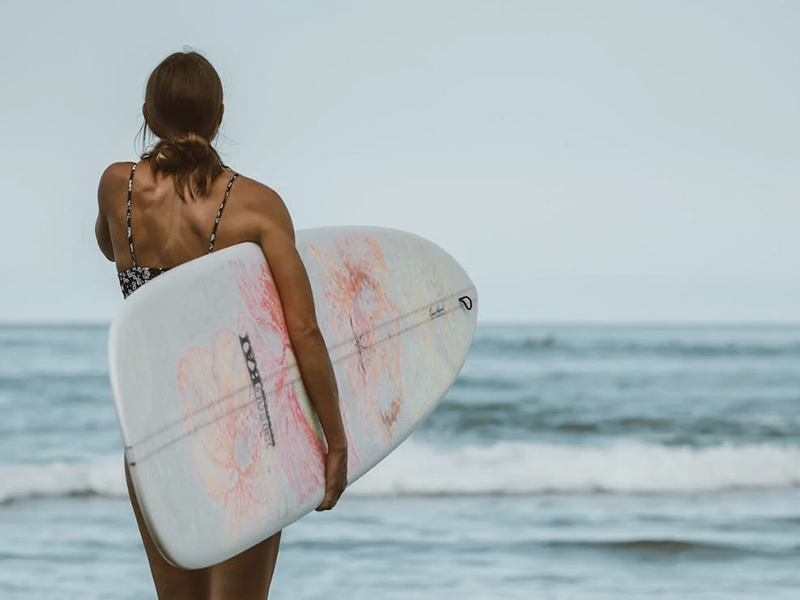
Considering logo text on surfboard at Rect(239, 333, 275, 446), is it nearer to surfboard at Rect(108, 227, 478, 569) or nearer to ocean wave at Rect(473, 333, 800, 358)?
surfboard at Rect(108, 227, 478, 569)

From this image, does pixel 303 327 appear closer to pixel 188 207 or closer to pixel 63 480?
pixel 188 207

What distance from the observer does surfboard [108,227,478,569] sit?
1.64m

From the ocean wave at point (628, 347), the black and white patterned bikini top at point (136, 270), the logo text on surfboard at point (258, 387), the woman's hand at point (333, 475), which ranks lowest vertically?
the ocean wave at point (628, 347)

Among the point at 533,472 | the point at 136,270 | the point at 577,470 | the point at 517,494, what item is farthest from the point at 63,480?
the point at 136,270

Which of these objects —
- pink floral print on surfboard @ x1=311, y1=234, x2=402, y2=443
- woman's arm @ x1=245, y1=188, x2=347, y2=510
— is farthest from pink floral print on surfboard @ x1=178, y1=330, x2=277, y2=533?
pink floral print on surfboard @ x1=311, y1=234, x2=402, y2=443

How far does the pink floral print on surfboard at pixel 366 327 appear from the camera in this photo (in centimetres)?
222

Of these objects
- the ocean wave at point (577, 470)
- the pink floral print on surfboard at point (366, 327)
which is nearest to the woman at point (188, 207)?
the pink floral print on surfboard at point (366, 327)

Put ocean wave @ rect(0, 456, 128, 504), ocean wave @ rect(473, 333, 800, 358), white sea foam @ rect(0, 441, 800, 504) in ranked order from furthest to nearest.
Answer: ocean wave @ rect(473, 333, 800, 358), white sea foam @ rect(0, 441, 800, 504), ocean wave @ rect(0, 456, 128, 504)

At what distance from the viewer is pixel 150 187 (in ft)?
5.49

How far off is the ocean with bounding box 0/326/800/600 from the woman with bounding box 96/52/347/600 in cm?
230

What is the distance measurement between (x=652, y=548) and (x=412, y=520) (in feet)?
3.78

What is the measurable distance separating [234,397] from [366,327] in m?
0.54

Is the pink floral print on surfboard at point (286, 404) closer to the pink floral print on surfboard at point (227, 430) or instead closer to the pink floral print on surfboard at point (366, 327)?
the pink floral print on surfboard at point (227, 430)

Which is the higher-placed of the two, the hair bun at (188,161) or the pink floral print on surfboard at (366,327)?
the hair bun at (188,161)
